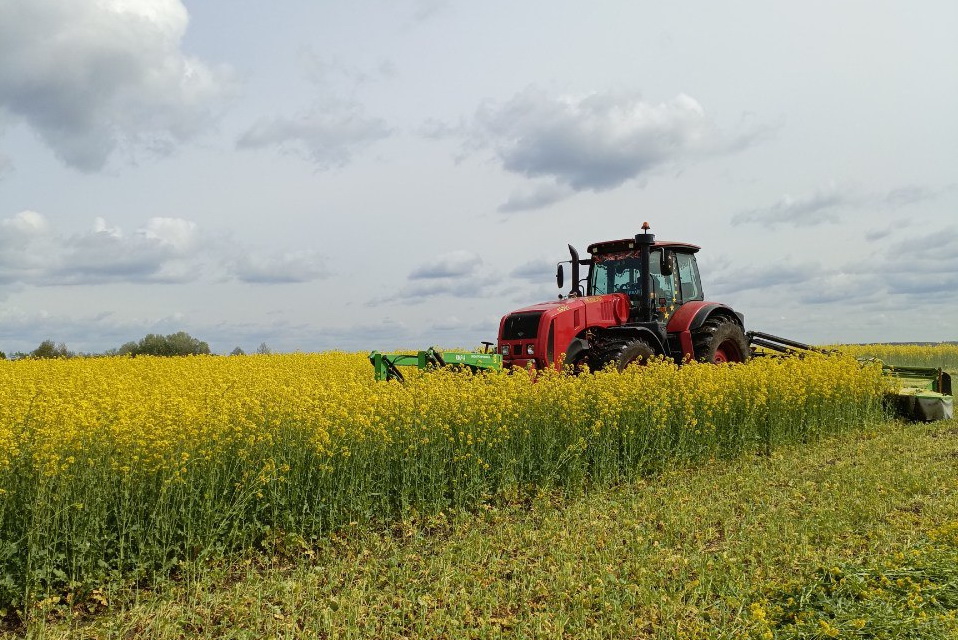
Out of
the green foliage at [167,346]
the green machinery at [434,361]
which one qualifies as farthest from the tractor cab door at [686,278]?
the green foliage at [167,346]

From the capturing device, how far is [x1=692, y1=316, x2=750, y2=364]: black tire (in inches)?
478

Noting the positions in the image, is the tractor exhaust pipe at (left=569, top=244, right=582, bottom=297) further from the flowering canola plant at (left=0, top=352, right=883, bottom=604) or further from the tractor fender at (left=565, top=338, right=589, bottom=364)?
the flowering canola plant at (left=0, top=352, right=883, bottom=604)

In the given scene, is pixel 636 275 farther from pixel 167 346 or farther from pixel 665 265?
pixel 167 346

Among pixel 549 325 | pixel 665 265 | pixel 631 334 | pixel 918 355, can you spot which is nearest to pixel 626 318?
pixel 631 334

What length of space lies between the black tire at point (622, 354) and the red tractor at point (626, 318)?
0.01 m

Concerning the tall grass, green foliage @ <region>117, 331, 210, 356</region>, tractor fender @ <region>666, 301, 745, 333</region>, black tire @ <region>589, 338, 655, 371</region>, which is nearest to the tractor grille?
black tire @ <region>589, 338, 655, 371</region>

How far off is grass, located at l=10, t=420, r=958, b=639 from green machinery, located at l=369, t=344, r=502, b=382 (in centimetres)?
271

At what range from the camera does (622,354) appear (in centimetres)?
1062

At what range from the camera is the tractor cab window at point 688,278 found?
42.0 feet

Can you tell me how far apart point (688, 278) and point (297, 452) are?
880 centimetres

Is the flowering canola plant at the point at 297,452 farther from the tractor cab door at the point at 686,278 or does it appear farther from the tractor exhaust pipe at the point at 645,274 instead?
the tractor cab door at the point at 686,278

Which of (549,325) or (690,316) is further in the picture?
(690,316)

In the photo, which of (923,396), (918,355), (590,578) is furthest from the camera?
(918,355)

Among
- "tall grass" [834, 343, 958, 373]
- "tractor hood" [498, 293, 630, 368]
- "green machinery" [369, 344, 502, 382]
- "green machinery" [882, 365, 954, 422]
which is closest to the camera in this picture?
"green machinery" [369, 344, 502, 382]
